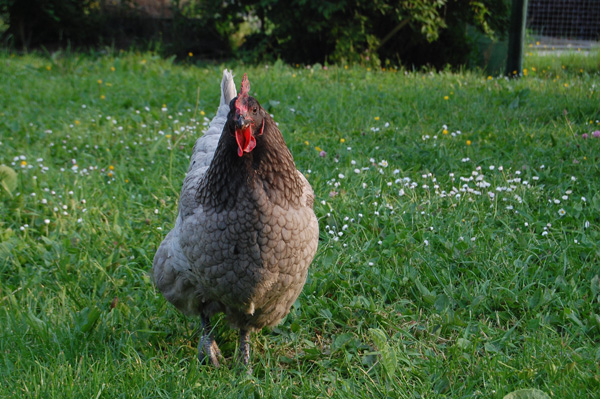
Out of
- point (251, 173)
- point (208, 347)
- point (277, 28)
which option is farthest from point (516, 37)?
point (208, 347)

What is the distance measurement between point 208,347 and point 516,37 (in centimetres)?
623

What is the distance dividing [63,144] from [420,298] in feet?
11.5

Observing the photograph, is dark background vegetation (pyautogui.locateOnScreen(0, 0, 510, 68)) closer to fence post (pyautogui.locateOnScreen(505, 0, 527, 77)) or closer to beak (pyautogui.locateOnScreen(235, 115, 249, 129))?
fence post (pyautogui.locateOnScreen(505, 0, 527, 77))

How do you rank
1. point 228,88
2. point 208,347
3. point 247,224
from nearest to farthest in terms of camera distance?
point 247,224 < point 208,347 < point 228,88

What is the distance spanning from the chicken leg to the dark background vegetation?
221 inches

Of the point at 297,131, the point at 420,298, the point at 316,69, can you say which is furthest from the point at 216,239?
the point at 316,69

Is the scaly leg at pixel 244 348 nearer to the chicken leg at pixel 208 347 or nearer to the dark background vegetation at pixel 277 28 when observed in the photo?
the chicken leg at pixel 208 347

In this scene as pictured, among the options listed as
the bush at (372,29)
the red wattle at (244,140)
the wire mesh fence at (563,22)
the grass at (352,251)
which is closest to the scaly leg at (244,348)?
the grass at (352,251)

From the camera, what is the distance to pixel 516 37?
23.0ft

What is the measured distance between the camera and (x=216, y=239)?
2.17 metres

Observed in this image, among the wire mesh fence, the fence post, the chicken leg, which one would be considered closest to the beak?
the chicken leg

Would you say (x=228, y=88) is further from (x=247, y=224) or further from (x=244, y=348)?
(x=244, y=348)

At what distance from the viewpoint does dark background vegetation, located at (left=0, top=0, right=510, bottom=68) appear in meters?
7.62

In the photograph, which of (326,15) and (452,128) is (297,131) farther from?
(326,15)
